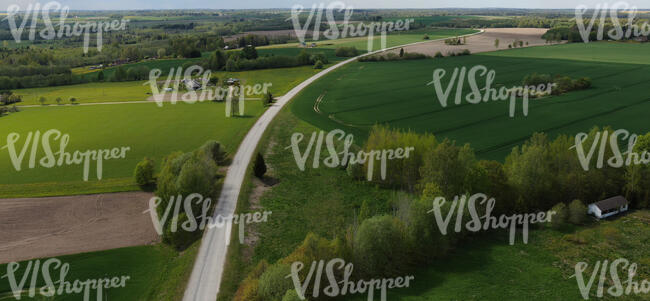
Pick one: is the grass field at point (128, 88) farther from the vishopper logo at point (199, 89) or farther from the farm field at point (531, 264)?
the farm field at point (531, 264)

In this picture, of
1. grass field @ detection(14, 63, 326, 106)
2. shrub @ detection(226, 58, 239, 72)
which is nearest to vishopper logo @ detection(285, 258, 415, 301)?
grass field @ detection(14, 63, 326, 106)

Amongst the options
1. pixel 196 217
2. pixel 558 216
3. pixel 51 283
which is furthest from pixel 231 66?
pixel 558 216

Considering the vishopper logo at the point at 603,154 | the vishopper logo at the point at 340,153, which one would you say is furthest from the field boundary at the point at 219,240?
the vishopper logo at the point at 603,154

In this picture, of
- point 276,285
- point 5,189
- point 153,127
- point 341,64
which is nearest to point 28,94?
point 153,127

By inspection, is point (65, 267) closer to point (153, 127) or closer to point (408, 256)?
point (408, 256)

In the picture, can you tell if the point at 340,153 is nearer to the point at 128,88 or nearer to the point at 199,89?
the point at 199,89

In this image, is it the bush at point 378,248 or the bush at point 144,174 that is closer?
the bush at point 378,248
